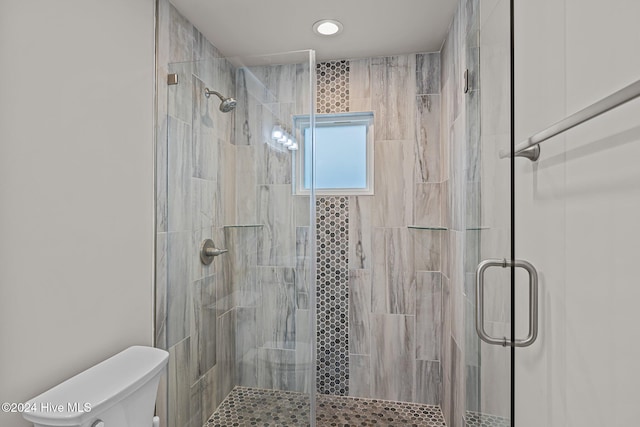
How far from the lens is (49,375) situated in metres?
1.16

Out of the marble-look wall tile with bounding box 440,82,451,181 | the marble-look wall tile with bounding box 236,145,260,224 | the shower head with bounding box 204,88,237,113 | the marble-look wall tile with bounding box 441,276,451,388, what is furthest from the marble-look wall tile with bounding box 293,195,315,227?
the marble-look wall tile with bounding box 441,276,451,388

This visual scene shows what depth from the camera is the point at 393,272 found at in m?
2.39

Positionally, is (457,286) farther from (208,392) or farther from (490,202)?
(208,392)

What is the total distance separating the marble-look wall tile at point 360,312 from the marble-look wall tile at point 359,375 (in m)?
0.05

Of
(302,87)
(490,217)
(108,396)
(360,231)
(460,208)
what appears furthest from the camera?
(360,231)

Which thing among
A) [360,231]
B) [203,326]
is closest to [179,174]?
[203,326]

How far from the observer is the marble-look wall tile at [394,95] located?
2381mm

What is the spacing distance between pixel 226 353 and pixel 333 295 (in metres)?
0.97

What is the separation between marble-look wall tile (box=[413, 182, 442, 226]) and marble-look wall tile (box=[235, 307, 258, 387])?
50.9 inches
